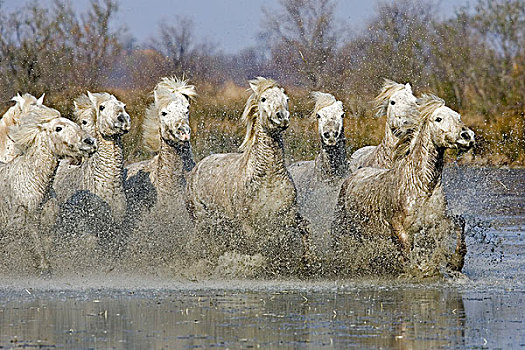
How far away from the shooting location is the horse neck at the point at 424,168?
11.2 meters

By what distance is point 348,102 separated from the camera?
30641 mm

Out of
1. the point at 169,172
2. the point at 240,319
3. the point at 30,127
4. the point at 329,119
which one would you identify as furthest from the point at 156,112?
the point at 240,319

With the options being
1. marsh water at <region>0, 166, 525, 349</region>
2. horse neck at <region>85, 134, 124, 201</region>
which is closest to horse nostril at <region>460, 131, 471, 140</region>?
marsh water at <region>0, 166, 525, 349</region>

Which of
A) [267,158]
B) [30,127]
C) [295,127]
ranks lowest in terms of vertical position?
[267,158]

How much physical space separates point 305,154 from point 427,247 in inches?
455

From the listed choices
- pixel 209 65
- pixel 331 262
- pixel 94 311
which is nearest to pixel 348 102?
pixel 209 65

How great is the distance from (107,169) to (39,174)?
51.7 inches

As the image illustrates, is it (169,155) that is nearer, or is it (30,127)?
(30,127)

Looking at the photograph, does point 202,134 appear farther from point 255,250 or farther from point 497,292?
point 497,292

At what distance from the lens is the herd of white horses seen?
11.2 metres

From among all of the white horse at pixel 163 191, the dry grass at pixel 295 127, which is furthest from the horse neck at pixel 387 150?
the dry grass at pixel 295 127

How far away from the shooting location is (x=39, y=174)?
1169cm

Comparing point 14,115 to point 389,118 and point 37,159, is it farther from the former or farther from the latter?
point 389,118

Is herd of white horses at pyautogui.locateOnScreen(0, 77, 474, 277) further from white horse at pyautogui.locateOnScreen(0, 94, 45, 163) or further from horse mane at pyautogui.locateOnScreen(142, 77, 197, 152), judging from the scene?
white horse at pyautogui.locateOnScreen(0, 94, 45, 163)
